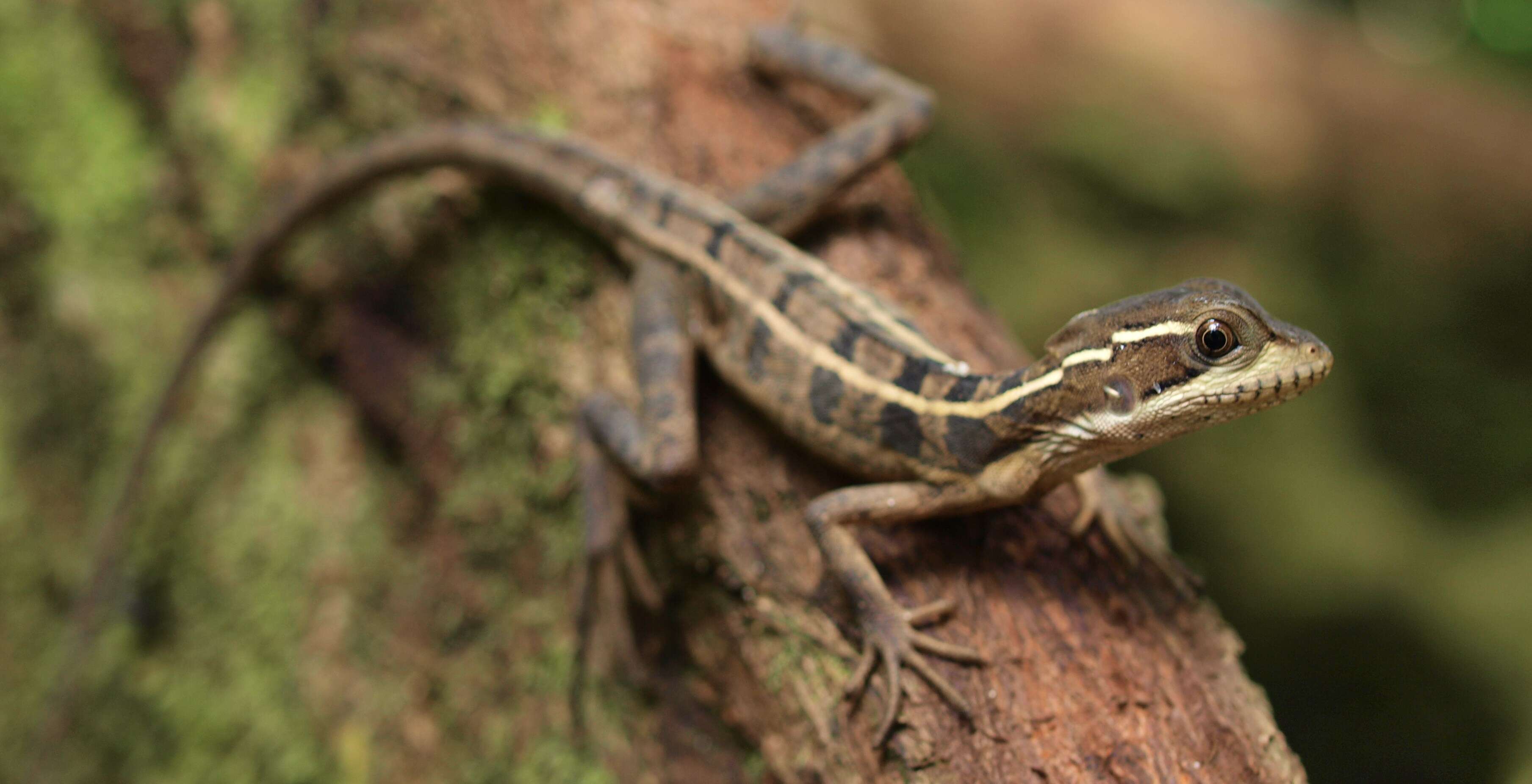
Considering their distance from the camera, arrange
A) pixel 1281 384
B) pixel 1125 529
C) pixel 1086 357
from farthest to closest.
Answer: pixel 1125 529 → pixel 1086 357 → pixel 1281 384

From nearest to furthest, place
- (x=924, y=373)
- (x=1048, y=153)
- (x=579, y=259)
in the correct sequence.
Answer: (x=924, y=373) → (x=579, y=259) → (x=1048, y=153)

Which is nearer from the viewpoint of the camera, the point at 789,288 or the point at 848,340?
the point at 848,340

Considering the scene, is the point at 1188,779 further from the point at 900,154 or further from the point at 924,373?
the point at 900,154

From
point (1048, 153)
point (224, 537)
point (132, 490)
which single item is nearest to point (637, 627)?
point (224, 537)

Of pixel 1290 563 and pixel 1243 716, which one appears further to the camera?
pixel 1290 563

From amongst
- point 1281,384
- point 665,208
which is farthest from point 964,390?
point 665,208

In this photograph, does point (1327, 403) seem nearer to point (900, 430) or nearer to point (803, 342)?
point (900, 430)

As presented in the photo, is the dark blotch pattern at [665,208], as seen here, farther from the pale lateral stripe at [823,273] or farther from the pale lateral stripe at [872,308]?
the pale lateral stripe at [872,308]

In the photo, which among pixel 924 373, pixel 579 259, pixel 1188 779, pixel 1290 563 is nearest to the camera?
pixel 1188 779
